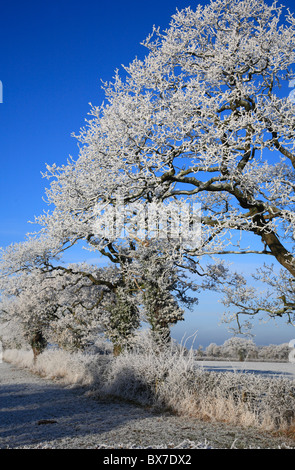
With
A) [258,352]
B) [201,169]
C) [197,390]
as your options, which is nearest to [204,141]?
[201,169]

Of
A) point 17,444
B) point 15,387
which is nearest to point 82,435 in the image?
point 17,444

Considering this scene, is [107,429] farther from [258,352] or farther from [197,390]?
[258,352]

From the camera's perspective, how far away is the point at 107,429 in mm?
7477

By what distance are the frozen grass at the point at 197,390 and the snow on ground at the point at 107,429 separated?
0.46 meters

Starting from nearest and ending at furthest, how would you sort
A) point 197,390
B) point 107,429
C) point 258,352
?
point 107,429 → point 197,390 → point 258,352

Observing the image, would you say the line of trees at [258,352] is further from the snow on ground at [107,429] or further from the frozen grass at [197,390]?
the snow on ground at [107,429]

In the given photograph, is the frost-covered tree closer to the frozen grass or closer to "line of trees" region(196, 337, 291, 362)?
the frozen grass

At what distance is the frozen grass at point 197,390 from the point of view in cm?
823

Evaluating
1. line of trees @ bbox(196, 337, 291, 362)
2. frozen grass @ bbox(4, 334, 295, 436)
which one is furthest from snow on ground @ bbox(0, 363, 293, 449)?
line of trees @ bbox(196, 337, 291, 362)

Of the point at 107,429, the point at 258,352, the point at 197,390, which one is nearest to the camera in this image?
the point at 107,429

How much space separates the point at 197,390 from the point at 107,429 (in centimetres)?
303

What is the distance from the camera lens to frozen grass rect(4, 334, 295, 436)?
8234 millimetres

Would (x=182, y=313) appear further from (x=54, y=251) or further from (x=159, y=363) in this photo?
(x=54, y=251)
